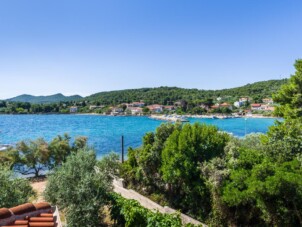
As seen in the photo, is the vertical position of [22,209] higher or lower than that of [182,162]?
higher

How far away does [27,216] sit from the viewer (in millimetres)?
6211

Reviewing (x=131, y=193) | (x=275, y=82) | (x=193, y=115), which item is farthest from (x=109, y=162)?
(x=275, y=82)

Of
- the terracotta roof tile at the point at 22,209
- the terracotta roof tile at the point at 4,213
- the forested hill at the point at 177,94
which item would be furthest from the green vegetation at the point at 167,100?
the terracotta roof tile at the point at 4,213

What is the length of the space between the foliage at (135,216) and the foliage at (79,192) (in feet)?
2.25

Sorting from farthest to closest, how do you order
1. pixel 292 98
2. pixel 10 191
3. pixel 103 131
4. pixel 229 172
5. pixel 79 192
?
pixel 103 131 → pixel 292 98 → pixel 79 192 → pixel 229 172 → pixel 10 191

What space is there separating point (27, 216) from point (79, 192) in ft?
17.9

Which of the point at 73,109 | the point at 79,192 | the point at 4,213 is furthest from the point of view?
the point at 73,109

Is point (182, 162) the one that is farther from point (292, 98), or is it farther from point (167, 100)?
point (167, 100)

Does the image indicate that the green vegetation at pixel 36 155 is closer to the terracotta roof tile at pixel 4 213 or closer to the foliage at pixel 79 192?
the foliage at pixel 79 192

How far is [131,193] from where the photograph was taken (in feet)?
50.6

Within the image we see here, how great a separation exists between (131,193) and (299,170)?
9.17 metres

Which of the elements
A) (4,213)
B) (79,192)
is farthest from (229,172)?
(4,213)

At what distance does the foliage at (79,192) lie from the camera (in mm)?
11547

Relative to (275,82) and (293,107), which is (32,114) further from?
(293,107)
